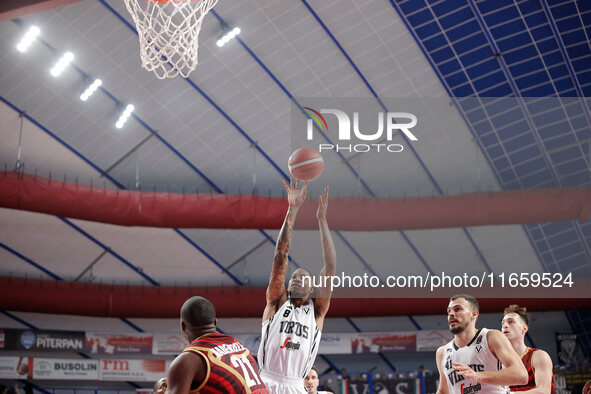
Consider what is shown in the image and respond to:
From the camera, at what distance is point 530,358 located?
8750mm

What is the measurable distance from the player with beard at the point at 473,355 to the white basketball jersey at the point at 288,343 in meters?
1.60

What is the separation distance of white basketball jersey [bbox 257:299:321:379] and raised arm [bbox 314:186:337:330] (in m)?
0.35

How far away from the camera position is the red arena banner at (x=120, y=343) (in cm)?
2386

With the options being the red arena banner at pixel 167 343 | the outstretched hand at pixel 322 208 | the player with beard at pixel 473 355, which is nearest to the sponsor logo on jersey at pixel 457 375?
the player with beard at pixel 473 355

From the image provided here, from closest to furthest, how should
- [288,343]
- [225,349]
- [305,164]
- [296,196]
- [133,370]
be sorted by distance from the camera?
[225,349] < [288,343] < [296,196] < [305,164] < [133,370]

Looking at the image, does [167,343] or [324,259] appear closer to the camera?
[324,259]

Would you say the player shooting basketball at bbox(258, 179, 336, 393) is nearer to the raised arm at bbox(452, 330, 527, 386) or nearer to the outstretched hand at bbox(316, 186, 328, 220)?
the outstretched hand at bbox(316, 186, 328, 220)

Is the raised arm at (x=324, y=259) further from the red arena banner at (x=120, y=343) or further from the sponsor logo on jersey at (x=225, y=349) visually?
the red arena banner at (x=120, y=343)

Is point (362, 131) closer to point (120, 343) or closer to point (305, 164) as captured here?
point (305, 164)

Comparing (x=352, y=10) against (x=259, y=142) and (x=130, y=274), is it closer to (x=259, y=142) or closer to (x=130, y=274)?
(x=259, y=142)

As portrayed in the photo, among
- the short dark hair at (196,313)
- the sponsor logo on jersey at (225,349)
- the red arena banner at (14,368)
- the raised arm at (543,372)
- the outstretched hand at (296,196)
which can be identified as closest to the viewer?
the sponsor logo on jersey at (225,349)

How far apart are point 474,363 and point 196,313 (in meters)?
3.47

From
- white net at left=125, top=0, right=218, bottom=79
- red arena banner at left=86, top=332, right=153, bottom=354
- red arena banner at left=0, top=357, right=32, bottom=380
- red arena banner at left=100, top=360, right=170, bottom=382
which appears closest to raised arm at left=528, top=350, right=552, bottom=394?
white net at left=125, top=0, right=218, bottom=79

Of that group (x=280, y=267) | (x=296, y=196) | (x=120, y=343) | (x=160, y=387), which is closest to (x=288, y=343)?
(x=280, y=267)
